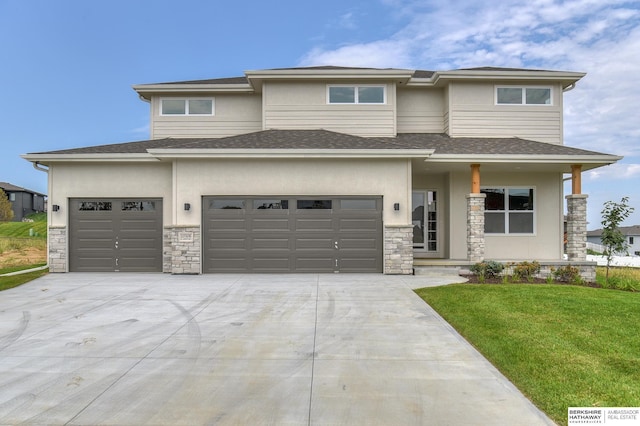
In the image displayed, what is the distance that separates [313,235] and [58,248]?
8591 mm

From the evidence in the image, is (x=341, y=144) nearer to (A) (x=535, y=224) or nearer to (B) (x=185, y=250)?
(B) (x=185, y=250)

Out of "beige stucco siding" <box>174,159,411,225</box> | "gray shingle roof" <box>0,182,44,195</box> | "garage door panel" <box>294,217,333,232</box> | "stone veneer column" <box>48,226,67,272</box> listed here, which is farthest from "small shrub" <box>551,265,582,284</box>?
"gray shingle roof" <box>0,182,44,195</box>

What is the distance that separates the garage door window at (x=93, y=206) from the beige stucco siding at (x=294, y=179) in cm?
285

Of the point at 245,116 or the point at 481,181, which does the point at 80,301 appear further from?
the point at 481,181

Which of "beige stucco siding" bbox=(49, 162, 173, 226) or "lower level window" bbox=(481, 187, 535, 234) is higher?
"beige stucco siding" bbox=(49, 162, 173, 226)

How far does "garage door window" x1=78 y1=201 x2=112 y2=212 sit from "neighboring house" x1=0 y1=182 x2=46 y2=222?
5016 centimetres

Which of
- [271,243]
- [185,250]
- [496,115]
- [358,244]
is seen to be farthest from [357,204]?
[496,115]

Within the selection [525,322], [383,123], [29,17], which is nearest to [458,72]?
[383,123]

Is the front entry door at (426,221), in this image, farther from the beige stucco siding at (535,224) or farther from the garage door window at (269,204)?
the garage door window at (269,204)

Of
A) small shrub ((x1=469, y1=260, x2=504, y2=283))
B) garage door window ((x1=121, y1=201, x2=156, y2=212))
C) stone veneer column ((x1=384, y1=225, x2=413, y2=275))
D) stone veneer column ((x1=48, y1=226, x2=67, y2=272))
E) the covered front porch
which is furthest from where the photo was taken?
the covered front porch

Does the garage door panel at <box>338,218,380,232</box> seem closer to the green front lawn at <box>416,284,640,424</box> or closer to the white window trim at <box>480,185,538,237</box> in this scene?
the green front lawn at <box>416,284,640,424</box>

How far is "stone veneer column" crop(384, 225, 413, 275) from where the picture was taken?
40.6 ft

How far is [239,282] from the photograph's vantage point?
1098cm

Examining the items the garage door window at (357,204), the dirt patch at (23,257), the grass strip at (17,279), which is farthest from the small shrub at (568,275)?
the dirt patch at (23,257)
